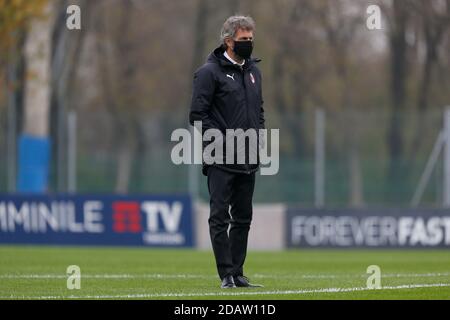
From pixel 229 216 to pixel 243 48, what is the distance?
159 centimetres

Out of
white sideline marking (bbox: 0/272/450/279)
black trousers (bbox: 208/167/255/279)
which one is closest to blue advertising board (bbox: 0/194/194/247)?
white sideline marking (bbox: 0/272/450/279)

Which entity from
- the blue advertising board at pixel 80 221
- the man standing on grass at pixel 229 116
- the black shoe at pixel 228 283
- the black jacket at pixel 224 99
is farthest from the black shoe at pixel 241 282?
the blue advertising board at pixel 80 221

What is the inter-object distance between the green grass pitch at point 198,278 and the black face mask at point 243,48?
7.19 feet

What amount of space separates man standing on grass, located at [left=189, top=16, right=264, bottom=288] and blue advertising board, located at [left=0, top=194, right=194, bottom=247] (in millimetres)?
13885

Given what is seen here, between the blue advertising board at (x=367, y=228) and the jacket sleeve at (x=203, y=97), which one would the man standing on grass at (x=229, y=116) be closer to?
the jacket sleeve at (x=203, y=97)

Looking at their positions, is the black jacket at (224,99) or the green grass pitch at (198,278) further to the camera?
the black jacket at (224,99)

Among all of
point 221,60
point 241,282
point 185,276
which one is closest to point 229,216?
point 241,282

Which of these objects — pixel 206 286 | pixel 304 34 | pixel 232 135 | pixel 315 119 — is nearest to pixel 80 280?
pixel 206 286

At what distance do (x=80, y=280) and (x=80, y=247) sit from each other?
12.4m

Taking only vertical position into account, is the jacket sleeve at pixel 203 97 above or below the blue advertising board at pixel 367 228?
above

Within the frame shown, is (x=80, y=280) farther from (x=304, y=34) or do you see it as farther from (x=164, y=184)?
(x=304, y=34)

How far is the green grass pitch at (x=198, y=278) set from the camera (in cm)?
1037

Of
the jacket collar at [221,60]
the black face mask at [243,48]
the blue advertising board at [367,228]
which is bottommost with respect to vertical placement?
the blue advertising board at [367,228]

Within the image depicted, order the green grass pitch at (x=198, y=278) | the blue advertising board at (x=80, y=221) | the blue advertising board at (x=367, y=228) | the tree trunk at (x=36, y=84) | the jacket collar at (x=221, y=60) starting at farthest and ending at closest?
the tree trunk at (x=36, y=84), the blue advertising board at (x=80, y=221), the blue advertising board at (x=367, y=228), the jacket collar at (x=221, y=60), the green grass pitch at (x=198, y=278)
